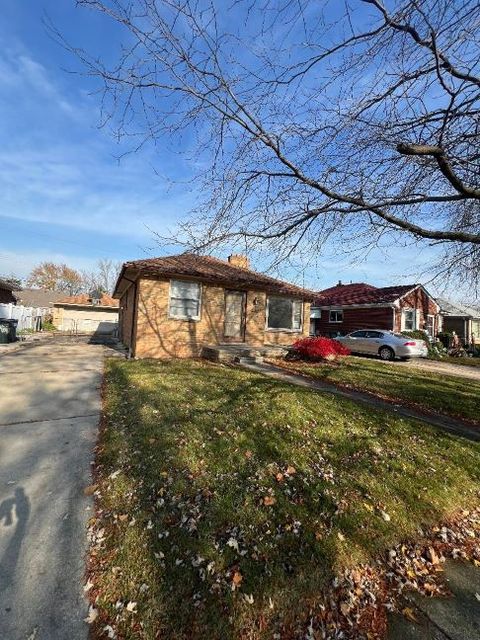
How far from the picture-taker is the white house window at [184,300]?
40.6 ft

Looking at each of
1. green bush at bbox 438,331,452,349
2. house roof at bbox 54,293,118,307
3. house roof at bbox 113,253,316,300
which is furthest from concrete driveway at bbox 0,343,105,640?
house roof at bbox 54,293,118,307

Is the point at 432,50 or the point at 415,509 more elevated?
the point at 432,50

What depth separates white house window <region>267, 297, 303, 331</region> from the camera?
585 inches

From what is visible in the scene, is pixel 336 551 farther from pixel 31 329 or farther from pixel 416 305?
pixel 31 329

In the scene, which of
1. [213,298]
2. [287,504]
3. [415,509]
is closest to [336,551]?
[287,504]

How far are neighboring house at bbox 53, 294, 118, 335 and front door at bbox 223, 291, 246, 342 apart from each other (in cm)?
2493

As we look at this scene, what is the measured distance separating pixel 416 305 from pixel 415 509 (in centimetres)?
2350

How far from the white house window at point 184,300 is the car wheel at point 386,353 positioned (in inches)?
424

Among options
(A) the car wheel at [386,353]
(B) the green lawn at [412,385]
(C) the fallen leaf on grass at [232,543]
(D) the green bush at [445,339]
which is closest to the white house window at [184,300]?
(B) the green lawn at [412,385]

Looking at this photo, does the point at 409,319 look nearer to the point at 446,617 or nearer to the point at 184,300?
the point at 184,300

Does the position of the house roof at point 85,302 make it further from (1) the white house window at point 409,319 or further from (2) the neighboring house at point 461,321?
(2) the neighboring house at point 461,321

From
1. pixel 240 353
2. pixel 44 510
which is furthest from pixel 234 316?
pixel 44 510

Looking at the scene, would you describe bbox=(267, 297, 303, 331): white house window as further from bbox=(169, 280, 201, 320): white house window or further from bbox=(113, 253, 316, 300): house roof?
bbox=(169, 280, 201, 320): white house window

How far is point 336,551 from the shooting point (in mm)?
2740
